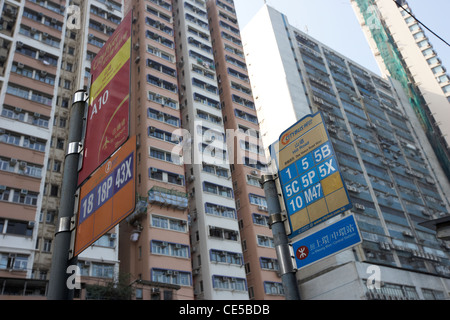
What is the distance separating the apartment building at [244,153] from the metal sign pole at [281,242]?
104ft

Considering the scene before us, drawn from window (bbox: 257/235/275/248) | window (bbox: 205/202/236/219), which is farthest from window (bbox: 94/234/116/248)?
window (bbox: 257/235/275/248)

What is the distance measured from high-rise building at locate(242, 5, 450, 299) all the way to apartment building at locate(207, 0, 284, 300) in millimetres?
4878

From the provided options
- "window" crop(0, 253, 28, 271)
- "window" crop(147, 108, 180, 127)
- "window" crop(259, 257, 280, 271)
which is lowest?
"window" crop(0, 253, 28, 271)

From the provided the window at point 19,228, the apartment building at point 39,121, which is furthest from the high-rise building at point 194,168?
the window at point 19,228

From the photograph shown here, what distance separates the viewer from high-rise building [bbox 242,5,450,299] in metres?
43.7

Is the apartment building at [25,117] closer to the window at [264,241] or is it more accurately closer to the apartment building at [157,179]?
the apartment building at [157,179]

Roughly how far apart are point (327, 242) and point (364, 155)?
2159 inches

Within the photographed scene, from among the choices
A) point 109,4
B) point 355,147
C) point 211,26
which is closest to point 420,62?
point 355,147

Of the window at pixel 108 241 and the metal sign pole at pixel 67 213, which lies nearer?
the metal sign pole at pixel 67 213

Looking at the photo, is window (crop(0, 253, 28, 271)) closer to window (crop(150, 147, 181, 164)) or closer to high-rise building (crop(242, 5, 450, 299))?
window (crop(150, 147, 181, 164))

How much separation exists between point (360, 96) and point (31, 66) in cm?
5280

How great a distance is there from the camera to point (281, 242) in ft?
27.0

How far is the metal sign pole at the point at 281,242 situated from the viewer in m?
7.54
